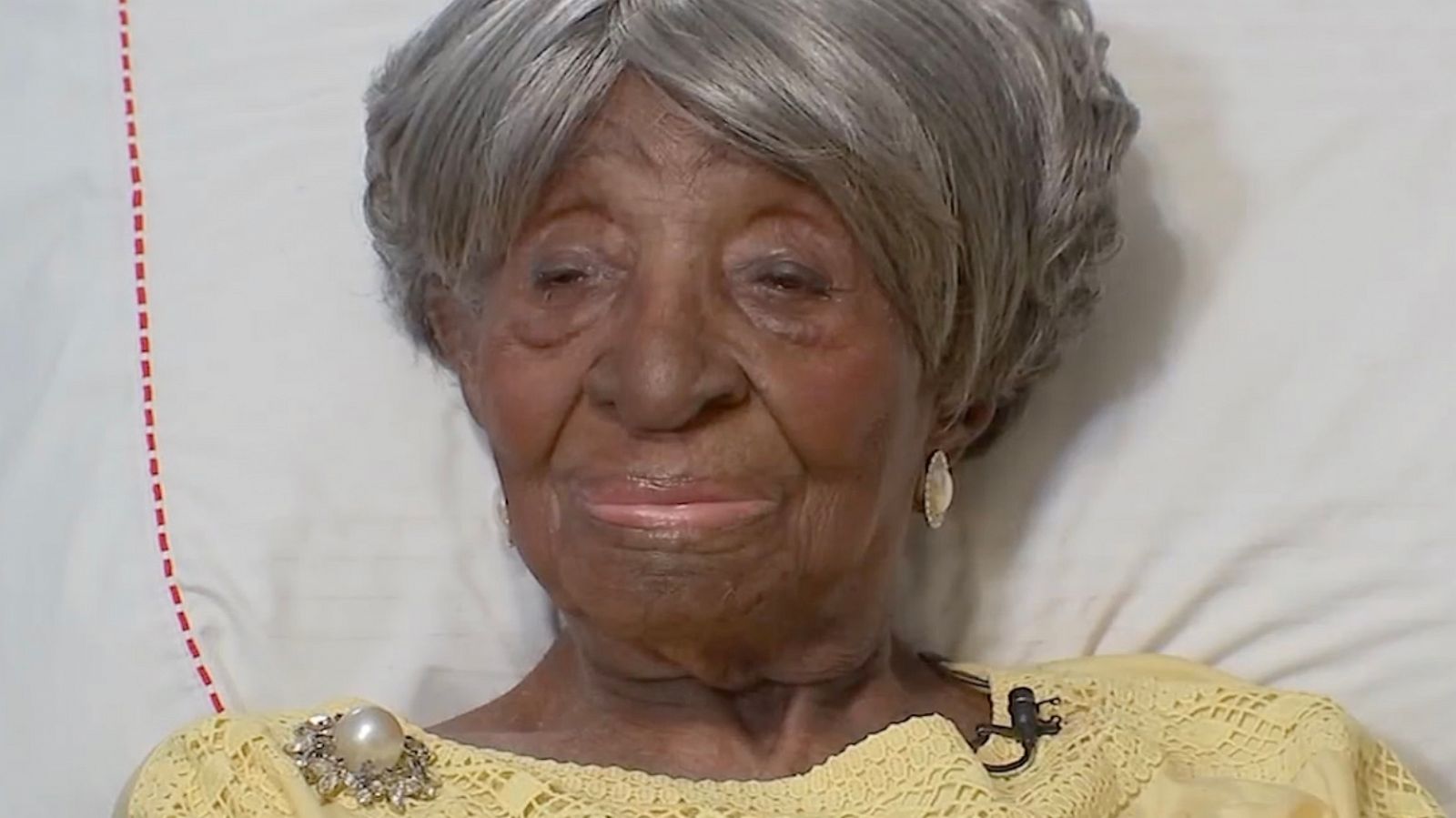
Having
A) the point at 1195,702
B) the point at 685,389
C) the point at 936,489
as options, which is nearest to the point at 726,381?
the point at 685,389

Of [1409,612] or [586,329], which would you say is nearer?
[586,329]

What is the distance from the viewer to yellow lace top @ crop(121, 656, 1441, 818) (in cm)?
137

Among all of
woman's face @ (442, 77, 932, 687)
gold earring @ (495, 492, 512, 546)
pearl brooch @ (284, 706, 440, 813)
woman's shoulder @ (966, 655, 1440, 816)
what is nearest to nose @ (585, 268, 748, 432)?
woman's face @ (442, 77, 932, 687)

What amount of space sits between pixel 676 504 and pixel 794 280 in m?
0.15

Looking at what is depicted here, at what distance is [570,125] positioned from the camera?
54.4 inches

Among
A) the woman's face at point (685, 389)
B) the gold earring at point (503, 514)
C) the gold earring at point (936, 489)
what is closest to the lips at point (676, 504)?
the woman's face at point (685, 389)

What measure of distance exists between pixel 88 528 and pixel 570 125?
0.48 m

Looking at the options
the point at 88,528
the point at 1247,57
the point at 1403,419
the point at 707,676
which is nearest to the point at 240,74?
the point at 88,528

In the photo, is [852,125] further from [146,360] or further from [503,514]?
[146,360]

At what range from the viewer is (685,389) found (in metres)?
1.34

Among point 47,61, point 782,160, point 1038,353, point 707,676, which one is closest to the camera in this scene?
point 782,160

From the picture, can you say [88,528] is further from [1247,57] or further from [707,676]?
[1247,57]

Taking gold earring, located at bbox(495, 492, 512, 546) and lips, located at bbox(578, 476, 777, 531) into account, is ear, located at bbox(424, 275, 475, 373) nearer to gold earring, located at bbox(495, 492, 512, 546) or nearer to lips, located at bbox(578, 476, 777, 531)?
gold earring, located at bbox(495, 492, 512, 546)

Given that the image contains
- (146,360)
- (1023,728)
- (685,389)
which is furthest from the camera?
(146,360)
